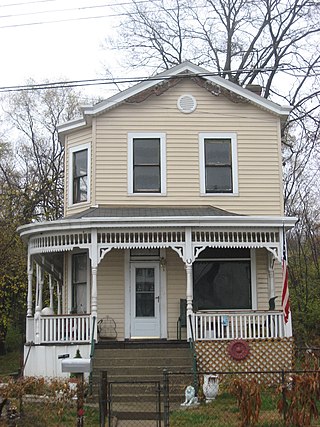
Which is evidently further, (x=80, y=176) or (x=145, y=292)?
(x=80, y=176)

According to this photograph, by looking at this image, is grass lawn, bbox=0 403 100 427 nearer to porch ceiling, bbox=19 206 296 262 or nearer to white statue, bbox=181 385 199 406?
white statue, bbox=181 385 199 406

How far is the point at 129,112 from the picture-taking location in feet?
58.7

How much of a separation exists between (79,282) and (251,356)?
17.2ft

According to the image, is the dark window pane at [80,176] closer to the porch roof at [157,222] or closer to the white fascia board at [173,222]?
the porch roof at [157,222]

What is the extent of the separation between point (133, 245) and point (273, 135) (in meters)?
5.68

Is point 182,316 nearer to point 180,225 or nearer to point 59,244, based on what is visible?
point 180,225

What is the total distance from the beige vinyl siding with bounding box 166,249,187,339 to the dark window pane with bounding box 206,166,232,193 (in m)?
2.30

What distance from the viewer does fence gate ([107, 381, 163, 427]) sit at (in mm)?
10705

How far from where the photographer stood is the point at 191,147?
17781 mm

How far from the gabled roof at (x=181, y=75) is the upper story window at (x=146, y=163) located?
111cm

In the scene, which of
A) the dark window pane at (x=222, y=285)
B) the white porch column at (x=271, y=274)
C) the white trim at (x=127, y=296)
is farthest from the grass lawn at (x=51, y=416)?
the white porch column at (x=271, y=274)

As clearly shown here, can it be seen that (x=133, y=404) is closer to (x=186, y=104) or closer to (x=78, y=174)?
(x=78, y=174)

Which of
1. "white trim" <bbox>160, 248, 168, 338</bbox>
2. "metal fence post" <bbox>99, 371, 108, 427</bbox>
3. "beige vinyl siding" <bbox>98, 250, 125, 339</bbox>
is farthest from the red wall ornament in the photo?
"metal fence post" <bbox>99, 371, 108, 427</bbox>

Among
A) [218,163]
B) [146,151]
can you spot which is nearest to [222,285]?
[218,163]
